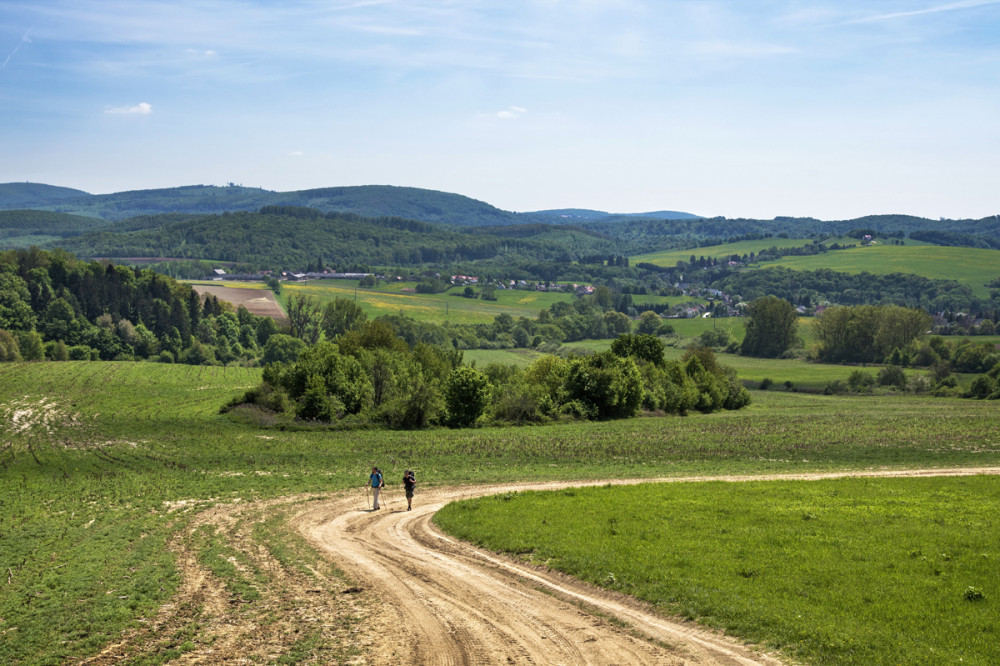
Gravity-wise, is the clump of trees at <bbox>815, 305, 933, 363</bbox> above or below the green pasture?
below

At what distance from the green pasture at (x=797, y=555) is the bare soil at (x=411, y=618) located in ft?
3.51

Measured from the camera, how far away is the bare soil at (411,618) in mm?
18469

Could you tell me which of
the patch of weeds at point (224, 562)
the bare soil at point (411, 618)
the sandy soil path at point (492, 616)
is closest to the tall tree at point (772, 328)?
the sandy soil path at point (492, 616)

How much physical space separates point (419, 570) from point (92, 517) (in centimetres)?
1873

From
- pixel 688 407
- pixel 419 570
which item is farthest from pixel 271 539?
pixel 688 407

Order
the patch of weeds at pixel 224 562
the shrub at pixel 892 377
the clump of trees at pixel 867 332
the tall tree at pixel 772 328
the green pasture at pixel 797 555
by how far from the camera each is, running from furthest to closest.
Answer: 1. the tall tree at pixel 772 328
2. the clump of trees at pixel 867 332
3. the shrub at pixel 892 377
4. the patch of weeds at pixel 224 562
5. the green pasture at pixel 797 555

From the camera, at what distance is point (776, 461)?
54.8m

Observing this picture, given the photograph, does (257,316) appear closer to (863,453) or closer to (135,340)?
(135,340)

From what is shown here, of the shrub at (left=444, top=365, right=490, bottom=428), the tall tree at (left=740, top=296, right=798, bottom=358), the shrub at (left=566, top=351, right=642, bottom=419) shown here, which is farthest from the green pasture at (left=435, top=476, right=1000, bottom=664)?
the tall tree at (left=740, top=296, right=798, bottom=358)

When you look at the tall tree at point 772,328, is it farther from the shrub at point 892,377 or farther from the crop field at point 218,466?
the crop field at point 218,466

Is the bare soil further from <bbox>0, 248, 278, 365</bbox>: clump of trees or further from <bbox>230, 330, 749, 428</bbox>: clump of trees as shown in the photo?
<bbox>0, 248, 278, 365</bbox>: clump of trees

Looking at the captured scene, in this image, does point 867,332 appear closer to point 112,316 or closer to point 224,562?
point 224,562

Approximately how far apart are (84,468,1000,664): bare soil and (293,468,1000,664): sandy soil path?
0.16 feet

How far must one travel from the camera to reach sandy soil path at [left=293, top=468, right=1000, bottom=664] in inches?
727
